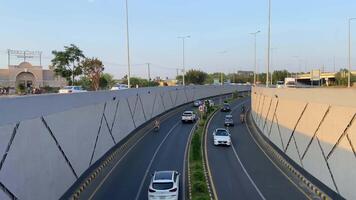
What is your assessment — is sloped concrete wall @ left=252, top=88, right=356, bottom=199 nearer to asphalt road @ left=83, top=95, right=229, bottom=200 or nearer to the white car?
asphalt road @ left=83, top=95, right=229, bottom=200

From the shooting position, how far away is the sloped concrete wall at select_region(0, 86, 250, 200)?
1599 cm

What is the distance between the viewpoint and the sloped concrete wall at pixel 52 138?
52.5 feet

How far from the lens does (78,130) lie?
25.6 metres

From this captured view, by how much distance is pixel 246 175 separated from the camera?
89.3 ft

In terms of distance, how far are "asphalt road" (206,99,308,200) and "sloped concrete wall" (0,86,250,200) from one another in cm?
811

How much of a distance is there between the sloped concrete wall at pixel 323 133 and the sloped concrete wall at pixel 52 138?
1344 cm

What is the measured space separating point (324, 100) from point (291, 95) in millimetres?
8503

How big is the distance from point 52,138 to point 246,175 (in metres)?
12.6

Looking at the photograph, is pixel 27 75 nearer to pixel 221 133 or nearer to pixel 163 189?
pixel 221 133

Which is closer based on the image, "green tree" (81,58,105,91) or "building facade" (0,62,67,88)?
"building facade" (0,62,67,88)

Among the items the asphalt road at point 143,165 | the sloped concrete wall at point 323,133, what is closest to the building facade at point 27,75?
the asphalt road at point 143,165

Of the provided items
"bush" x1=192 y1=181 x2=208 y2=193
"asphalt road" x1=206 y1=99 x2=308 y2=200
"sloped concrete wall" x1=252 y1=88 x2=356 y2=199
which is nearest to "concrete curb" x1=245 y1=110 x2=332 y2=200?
"sloped concrete wall" x1=252 y1=88 x2=356 y2=199

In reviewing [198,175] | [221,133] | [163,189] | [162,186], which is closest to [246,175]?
[198,175]

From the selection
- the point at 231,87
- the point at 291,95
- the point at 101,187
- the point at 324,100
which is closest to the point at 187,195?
the point at 101,187
